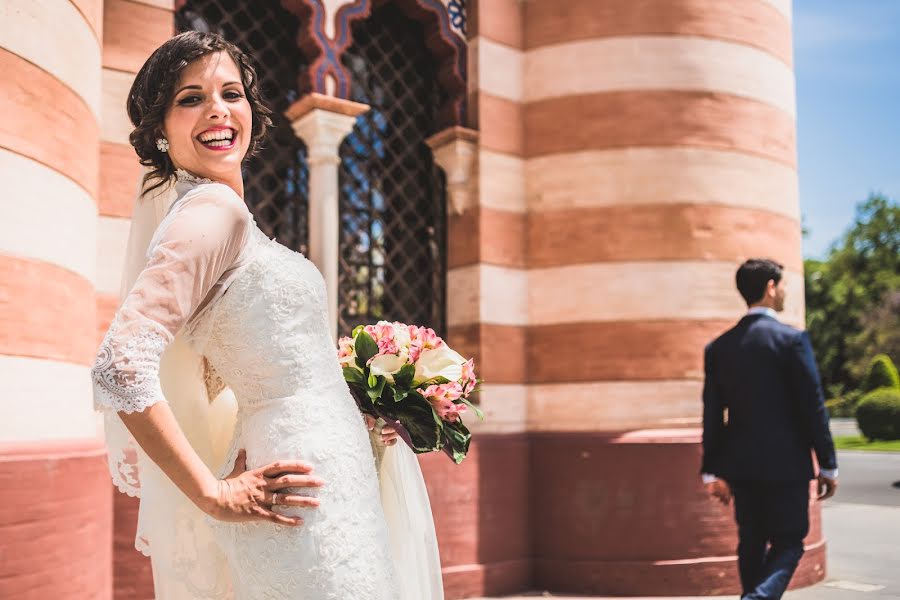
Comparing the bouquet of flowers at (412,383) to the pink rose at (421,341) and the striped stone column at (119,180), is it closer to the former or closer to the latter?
the pink rose at (421,341)

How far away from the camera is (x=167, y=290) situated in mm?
1842

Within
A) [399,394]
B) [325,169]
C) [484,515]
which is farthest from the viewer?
[484,515]

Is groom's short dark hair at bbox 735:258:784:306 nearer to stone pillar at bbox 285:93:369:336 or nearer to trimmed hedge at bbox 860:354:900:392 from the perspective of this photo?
stone pillar at bbox 285:93:369:336

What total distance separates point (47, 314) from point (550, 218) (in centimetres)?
397

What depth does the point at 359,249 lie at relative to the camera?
22.1 ft

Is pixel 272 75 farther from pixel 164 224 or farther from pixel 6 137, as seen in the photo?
pixel 164 224

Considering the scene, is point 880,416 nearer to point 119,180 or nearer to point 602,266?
point 602,266

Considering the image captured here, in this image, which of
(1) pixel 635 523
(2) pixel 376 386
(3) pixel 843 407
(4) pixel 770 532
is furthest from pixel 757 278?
(3) pixel 843 407

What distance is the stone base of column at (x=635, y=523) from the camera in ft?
21.7

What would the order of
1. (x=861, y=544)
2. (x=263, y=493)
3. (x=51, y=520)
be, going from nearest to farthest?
1. (x=263, y=493)
2. (x=51, y=520)
3. (x=861, y=544)

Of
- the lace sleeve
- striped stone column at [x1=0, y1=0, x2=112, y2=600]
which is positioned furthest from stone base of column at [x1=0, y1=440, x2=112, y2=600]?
the lace sleeve

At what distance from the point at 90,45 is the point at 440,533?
3.83 metres

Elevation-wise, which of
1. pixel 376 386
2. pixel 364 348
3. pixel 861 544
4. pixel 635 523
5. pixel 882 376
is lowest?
pixel 861 544

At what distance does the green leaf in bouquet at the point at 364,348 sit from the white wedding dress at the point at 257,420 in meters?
0.31
